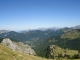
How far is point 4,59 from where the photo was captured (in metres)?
25.6

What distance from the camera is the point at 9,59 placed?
88.1 feet

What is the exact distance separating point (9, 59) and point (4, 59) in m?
1.43
